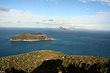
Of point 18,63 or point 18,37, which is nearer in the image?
point 18,63

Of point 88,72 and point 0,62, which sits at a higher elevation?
point 88,72

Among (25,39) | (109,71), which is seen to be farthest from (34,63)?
(25,39)

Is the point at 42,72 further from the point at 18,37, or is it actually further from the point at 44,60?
the point at 18,37

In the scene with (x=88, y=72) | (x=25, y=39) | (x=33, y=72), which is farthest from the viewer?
(x=25, y=39)

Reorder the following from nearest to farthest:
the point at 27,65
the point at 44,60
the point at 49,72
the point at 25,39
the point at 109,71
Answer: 1. the point at 109,71
2. the point at 49,72
3. the point at 27,65
4. the point at 44,60
5. the point at 25,39

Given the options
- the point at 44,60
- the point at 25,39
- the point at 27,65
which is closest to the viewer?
the point at 27,65

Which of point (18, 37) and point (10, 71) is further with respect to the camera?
point (18, 37)

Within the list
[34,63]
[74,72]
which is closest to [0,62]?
[34,63]

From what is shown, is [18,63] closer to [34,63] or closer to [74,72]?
[34,63]

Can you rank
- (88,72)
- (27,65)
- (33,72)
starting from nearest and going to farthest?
(88,72), (33,72), (27,65)
